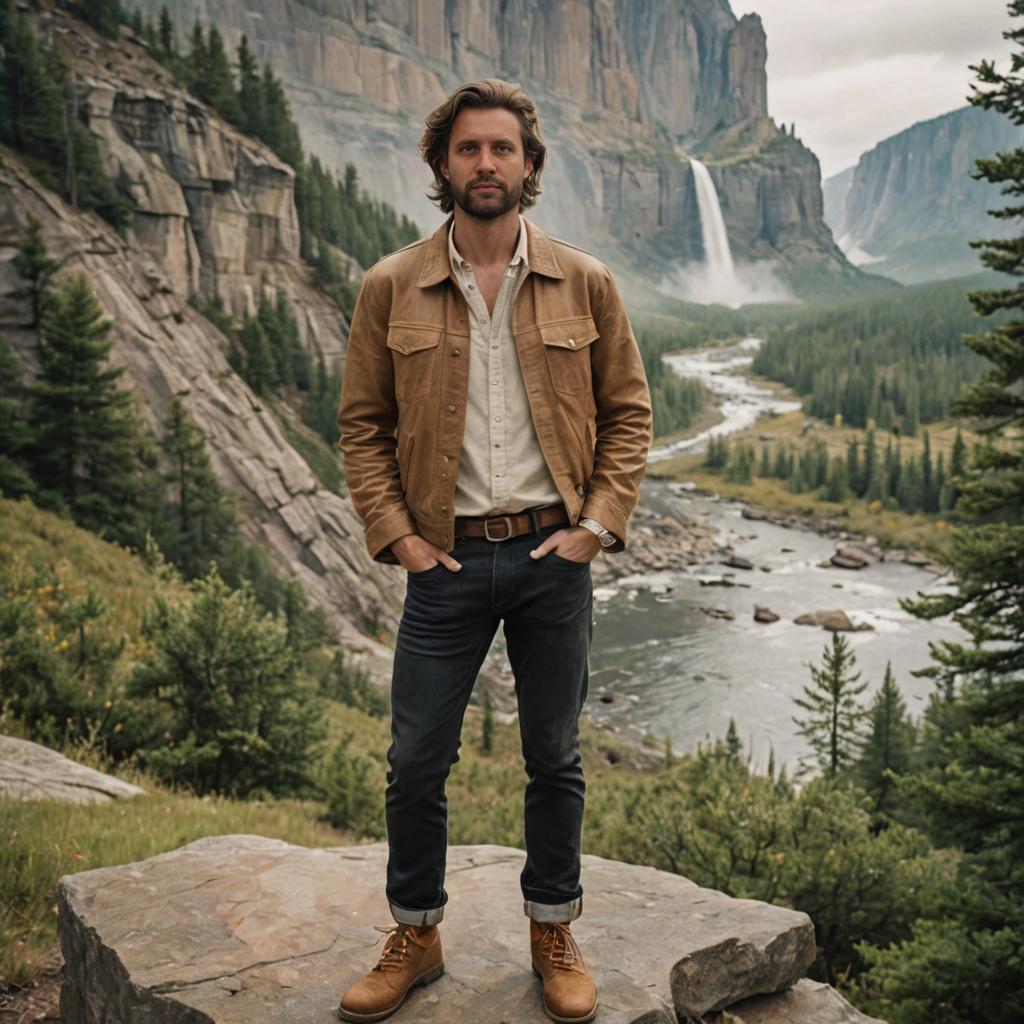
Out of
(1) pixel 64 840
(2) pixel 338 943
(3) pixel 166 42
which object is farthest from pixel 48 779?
(3) pixel 166 42

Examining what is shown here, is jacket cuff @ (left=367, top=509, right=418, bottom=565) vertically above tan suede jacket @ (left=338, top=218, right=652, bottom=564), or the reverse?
tan suede jacket @ (left=338, top=218, right=652, bottom=564)

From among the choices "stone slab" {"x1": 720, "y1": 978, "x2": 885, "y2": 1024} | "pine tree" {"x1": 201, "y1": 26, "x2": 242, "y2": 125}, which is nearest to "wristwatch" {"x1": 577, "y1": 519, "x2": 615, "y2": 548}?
"stone slab" {"x1": 720, "y1": 978, "x2": 885, "y2": 1024}

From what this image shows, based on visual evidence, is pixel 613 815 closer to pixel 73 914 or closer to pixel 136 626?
pixel 136 626

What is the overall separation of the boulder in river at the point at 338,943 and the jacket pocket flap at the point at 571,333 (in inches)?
115

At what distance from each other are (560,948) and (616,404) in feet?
8.15

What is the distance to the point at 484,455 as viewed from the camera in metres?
3.92

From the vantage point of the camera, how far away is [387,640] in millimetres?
39719

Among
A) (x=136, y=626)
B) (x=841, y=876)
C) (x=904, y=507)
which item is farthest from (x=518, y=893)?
(x=904, y=507)

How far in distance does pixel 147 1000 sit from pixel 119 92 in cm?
4966

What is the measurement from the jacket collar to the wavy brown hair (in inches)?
9.2

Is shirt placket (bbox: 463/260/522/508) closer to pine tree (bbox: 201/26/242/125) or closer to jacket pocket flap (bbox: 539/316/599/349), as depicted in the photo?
jacket pocket flap (bbox: 539/316/599/349)

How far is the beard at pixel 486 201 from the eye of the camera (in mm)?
3803

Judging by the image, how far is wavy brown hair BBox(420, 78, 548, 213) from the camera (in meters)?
3.77

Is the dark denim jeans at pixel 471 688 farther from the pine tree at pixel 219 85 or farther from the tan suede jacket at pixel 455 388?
the pine tree at pixel 219 85
